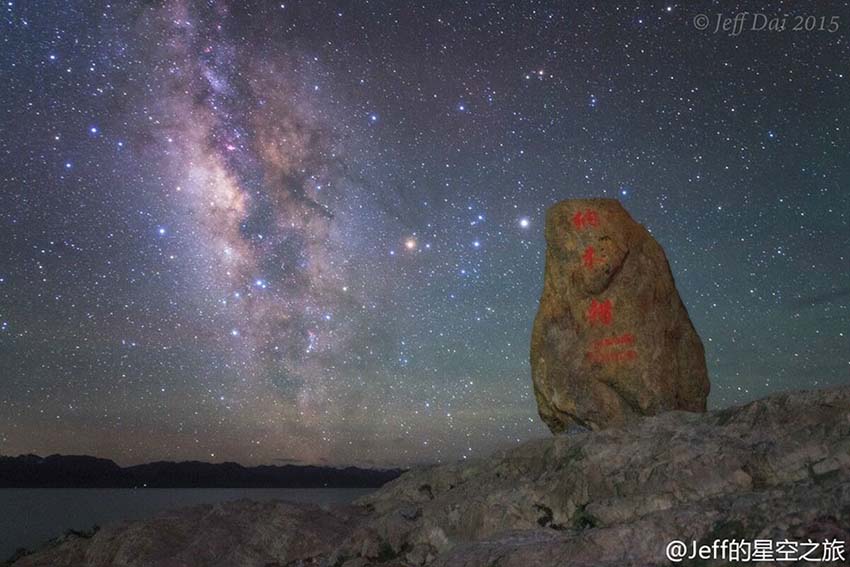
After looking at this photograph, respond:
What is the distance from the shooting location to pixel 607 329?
21.4 metres

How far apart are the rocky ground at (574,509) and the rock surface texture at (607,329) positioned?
177 inches

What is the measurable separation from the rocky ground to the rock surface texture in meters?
4.49

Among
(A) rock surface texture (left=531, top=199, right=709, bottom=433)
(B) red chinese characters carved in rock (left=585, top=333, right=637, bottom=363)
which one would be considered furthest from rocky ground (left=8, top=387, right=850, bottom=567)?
(B) red chinese characters carved in rock (left=585, top=333, right=637, bottom=363)

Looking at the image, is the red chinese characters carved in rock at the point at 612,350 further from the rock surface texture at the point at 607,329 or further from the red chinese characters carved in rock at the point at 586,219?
the red chinese characters carved in rock at the point at 586,219

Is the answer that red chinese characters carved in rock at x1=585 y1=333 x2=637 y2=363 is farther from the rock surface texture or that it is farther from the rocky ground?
the rocky ground

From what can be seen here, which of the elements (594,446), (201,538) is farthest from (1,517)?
(594,446)

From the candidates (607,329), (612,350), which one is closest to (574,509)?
(612,350)

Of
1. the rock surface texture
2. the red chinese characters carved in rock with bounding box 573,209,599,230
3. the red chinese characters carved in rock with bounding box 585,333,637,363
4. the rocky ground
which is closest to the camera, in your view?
the rocky ground

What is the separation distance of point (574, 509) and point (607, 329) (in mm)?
9230

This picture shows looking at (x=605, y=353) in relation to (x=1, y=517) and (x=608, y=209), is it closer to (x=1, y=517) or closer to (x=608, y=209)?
(x=608, y=209)

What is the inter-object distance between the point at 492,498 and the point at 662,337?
383 inches

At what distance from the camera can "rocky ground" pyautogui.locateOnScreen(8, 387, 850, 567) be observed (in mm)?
9906

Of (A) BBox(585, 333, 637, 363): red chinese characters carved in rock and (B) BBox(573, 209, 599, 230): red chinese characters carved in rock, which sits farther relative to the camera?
(B) BBox(573, 209, 599, 230): red chinese characters carved in rock

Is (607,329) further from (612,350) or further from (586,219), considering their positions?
(586,219)
